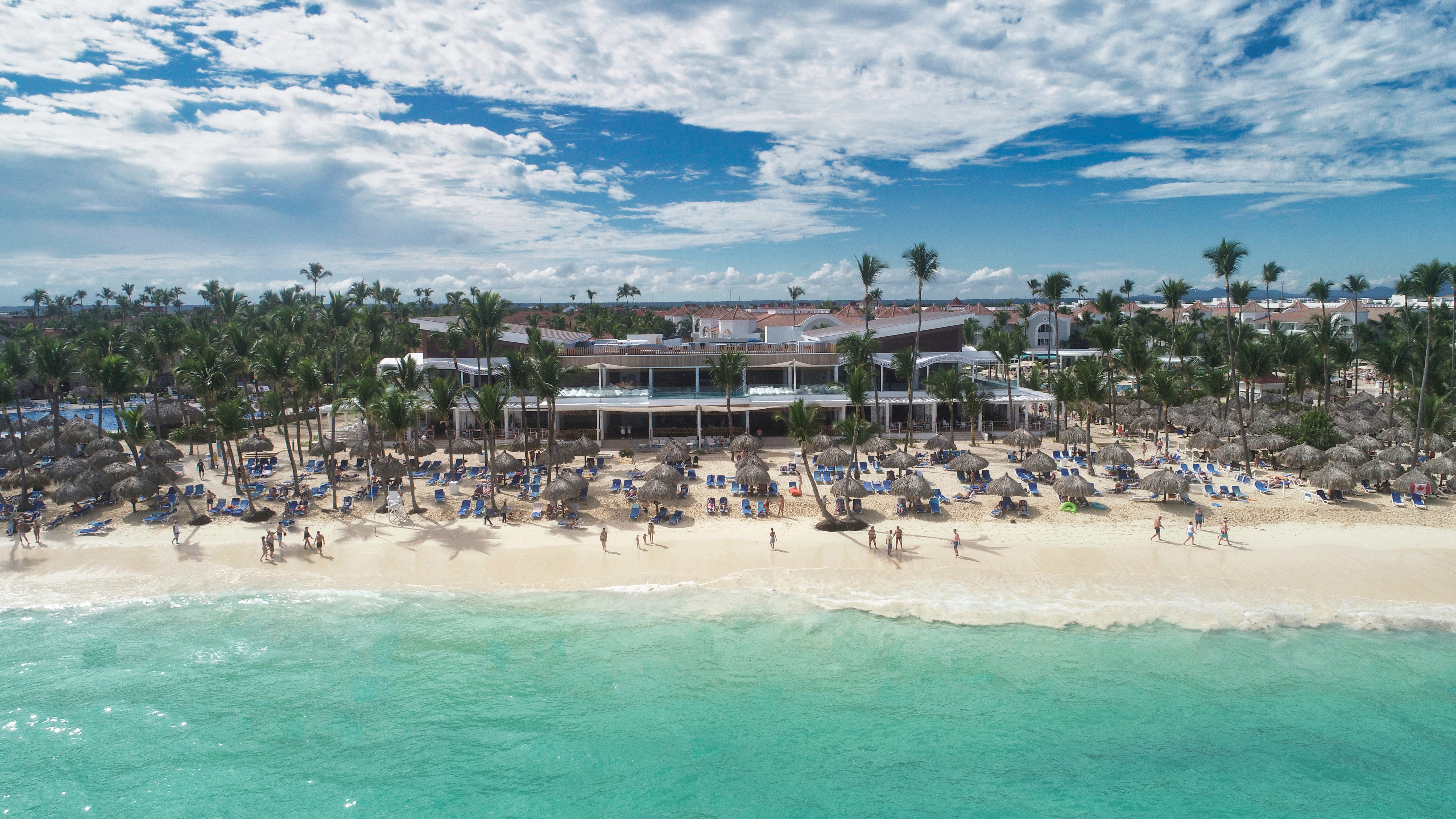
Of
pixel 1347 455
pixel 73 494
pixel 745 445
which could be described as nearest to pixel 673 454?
pixel 745 445

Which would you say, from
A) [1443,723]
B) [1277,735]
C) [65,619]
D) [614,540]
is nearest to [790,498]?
[614,540]

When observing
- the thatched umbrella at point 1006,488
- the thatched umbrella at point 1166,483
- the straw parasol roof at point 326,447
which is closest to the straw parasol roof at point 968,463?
the thatched umbrella at point 1006,488

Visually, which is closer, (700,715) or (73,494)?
(700,715)

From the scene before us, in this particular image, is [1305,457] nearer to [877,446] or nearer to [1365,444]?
[1365,444]

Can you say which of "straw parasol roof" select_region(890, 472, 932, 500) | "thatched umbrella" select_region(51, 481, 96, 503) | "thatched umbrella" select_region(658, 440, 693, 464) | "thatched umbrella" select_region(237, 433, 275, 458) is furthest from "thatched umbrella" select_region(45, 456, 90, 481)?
"straw parasol roof" select_region(890, 472, 932, 500)

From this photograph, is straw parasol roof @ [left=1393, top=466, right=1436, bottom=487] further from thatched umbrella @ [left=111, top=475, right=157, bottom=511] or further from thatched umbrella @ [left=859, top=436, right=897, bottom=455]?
thatched umbrella @ [left=111, top=475, right=157, bottom=511]

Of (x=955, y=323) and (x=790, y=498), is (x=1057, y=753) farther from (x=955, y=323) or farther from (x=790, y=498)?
(x=955, y=323)
